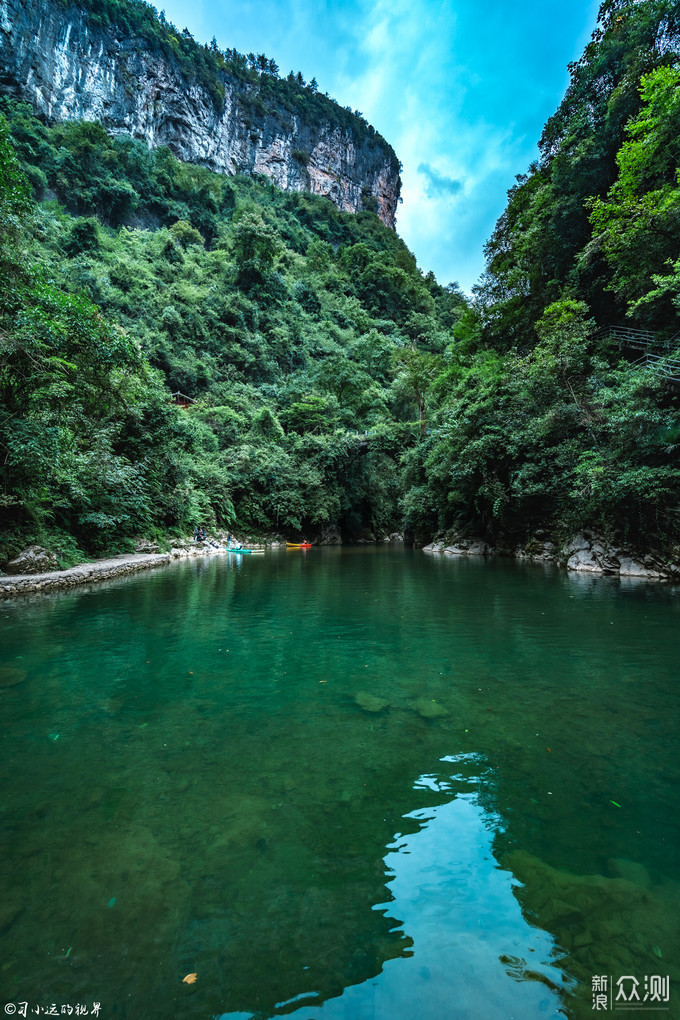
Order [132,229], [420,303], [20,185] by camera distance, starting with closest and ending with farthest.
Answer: [20,185] → [132,229] → [420,303]

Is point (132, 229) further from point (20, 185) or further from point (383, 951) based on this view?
point (383, 951)

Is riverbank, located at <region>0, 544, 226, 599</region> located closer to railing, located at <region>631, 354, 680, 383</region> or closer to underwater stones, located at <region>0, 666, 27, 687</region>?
underwater stones, located at <region>0, 666, 27, 687</region>

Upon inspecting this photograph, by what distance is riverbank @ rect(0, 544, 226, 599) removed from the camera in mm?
8727

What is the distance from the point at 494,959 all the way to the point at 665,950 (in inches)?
23.4

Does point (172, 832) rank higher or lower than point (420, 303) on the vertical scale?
lower

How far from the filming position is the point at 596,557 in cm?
1298

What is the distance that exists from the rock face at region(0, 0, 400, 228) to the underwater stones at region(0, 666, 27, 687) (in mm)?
57313

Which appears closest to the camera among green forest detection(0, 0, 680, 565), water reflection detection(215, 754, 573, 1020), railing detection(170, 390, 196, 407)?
water reflection detection(215, 754, 573, 1020)

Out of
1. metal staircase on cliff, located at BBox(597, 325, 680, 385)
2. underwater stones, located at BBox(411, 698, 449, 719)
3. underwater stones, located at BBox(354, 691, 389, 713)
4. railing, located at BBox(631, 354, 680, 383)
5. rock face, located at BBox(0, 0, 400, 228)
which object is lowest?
underwater stones, located at BBox(354, 691, 389, 713)

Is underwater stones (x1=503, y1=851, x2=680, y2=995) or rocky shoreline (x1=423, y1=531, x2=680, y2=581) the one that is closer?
underwater stones (x1=503, y1=851, x2=680, y2=995)

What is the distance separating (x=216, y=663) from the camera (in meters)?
4.80

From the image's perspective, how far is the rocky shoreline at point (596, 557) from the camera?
1127cm

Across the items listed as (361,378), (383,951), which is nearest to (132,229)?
(361,378)

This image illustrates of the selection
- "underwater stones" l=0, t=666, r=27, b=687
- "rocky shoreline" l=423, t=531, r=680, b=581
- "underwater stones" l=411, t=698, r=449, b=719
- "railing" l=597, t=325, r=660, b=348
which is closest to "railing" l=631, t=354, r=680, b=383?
"railing" l=597, t=325, r=660, b=348
